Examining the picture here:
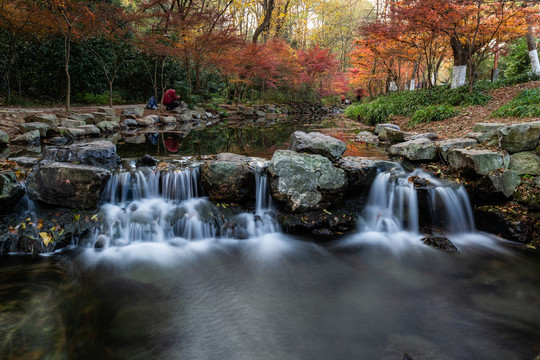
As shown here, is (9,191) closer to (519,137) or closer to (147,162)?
(147,162)

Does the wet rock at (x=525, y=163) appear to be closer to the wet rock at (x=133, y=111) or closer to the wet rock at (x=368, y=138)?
the wet rock at (x=368, y=138)

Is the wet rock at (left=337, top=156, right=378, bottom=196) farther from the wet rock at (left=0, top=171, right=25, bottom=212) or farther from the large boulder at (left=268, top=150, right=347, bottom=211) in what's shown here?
the wet rock at (left=0, top=171, right=25, bottom=212)

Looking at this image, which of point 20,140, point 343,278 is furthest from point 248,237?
point 20,140

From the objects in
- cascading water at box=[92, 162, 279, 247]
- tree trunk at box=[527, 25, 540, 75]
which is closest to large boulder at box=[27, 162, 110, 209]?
cascading water at box=[92, 162, 279, 247]

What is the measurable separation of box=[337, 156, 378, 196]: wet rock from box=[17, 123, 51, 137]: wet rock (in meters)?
8.41

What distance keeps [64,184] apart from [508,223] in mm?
6830

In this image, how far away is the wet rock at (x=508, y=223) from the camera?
14.9 ft

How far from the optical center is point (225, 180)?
16.5 ft

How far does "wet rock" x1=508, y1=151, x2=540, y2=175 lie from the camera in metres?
5.11

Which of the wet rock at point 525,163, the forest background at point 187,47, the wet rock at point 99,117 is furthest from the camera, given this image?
the wet rock at point 99,117

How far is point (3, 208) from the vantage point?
4.16 m

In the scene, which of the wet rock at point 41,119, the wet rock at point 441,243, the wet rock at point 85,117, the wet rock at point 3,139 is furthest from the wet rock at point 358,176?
the wet rock at point 85,117

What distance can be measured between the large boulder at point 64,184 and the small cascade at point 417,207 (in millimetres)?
4454

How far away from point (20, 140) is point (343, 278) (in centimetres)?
887
